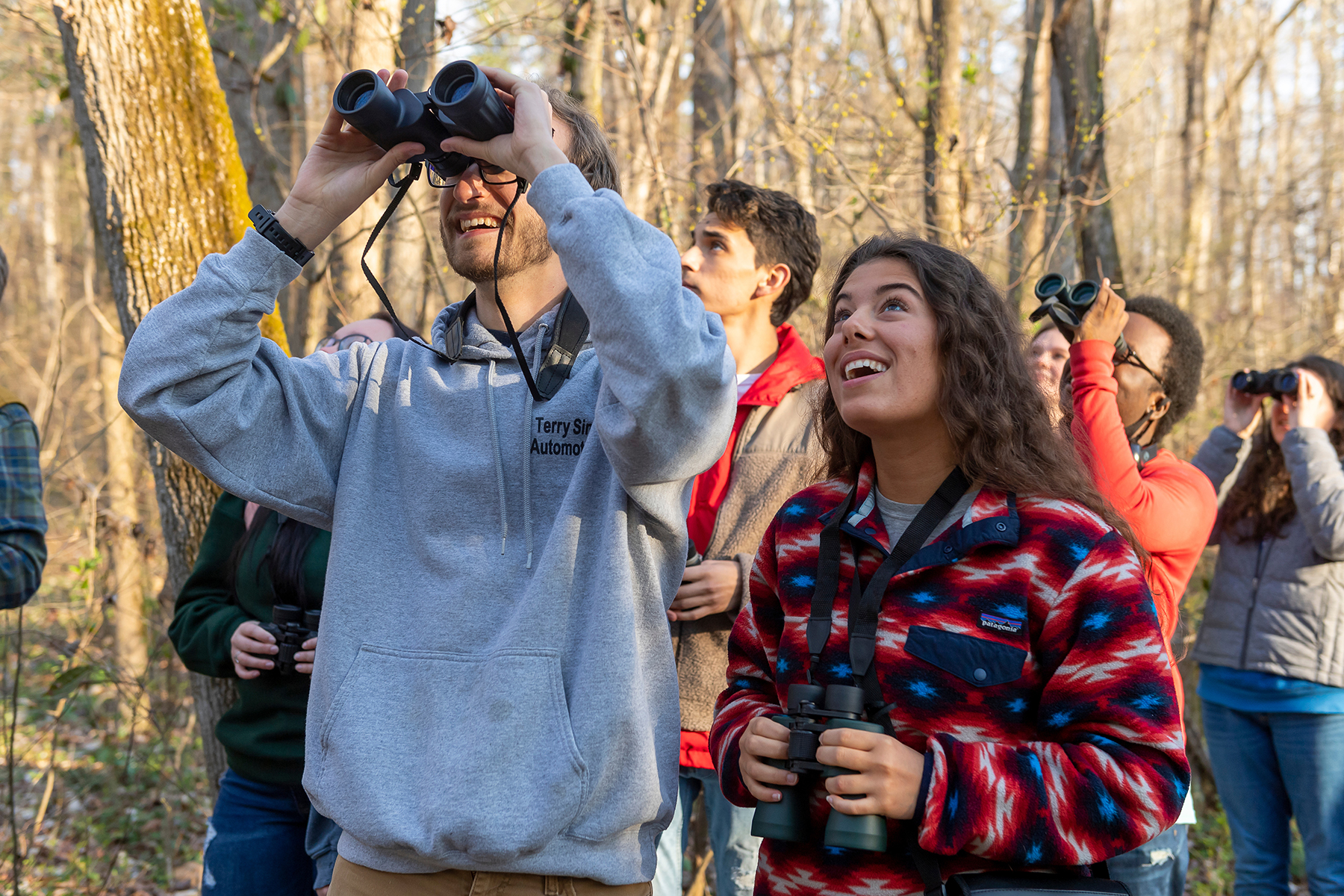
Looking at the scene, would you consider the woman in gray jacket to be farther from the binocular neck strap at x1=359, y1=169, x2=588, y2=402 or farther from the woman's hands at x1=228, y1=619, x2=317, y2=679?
the woman's hands at x1=228, y1=619, x2=317, y2=679

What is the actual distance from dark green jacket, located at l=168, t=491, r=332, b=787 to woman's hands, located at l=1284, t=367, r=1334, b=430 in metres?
3.36

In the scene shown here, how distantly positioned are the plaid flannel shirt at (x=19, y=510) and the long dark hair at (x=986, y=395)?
203 centimetres

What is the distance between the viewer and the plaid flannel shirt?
2.46 metres

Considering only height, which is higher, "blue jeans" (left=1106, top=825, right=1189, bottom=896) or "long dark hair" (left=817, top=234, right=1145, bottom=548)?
"long dark hair" (left=817, top=234, right=1145, bottom=548)

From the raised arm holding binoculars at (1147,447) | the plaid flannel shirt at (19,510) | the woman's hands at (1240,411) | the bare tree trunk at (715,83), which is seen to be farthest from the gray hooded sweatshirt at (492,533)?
the bare tree trunk at (715,83)

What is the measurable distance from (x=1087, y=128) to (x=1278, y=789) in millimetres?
3589

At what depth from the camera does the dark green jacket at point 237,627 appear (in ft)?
8.44

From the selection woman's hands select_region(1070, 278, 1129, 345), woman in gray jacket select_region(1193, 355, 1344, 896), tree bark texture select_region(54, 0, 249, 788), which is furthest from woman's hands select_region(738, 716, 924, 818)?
woman in gray jacket select_region(1193, 355, 1344, 896)

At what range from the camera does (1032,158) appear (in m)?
5.62

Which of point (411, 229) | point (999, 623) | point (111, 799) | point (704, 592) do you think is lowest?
point (111, 799)

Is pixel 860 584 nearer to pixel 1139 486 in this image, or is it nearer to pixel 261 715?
pixel 1139 486

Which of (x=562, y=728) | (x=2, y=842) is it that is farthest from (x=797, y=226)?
(x=2, y=842)

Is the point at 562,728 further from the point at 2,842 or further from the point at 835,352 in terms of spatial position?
the point at 2,842

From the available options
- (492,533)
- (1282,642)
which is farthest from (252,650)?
(1282,642)
